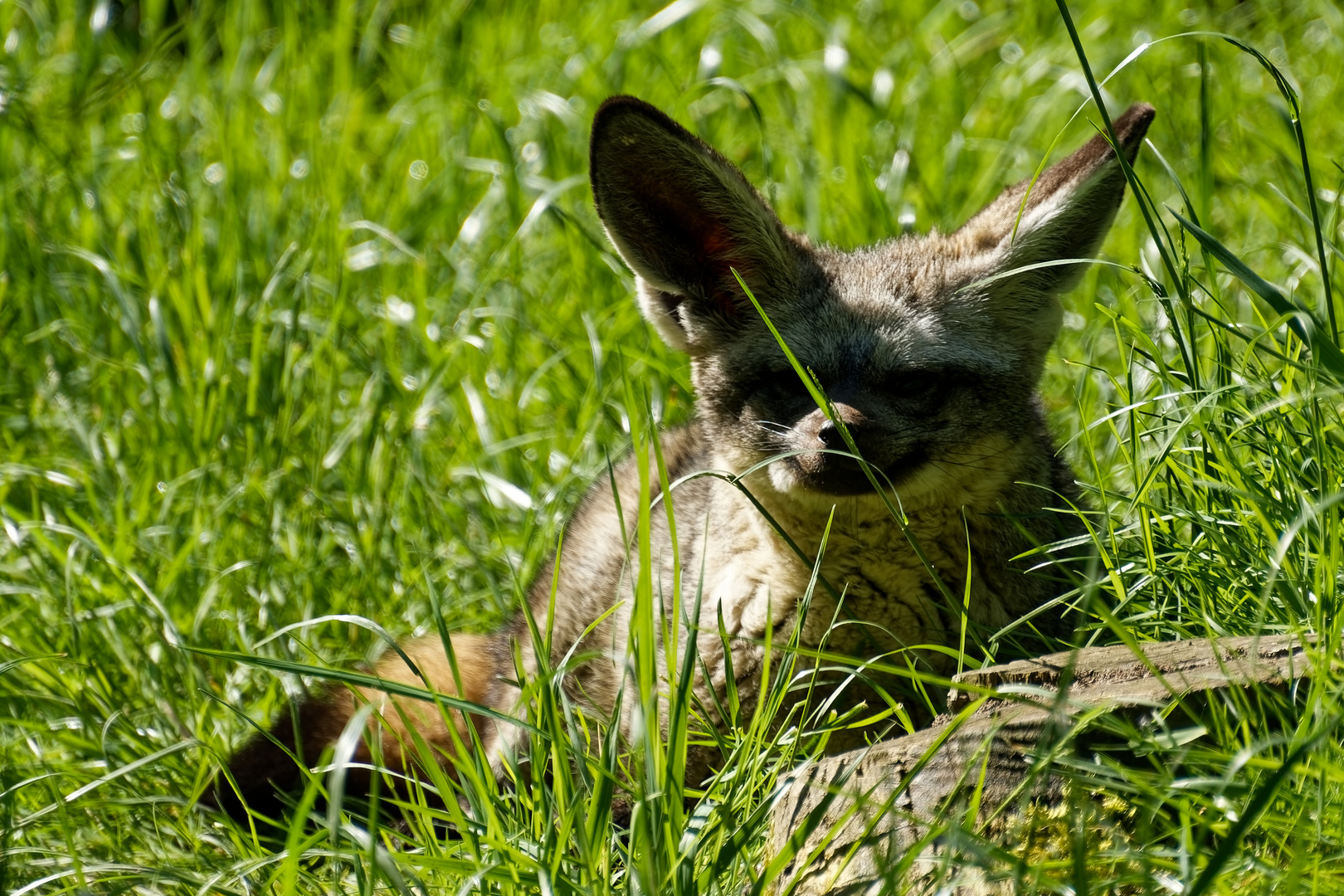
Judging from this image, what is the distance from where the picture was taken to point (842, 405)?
2693mm

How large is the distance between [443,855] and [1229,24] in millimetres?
5523

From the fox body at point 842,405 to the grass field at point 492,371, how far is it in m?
0.20

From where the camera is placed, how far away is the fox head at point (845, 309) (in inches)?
108

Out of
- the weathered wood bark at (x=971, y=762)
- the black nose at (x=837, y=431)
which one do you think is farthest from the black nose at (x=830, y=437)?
the weathered wood bark at (x=971, y=762)

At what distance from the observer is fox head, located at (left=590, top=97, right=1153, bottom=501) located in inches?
108

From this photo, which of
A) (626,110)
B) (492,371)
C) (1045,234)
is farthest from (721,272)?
(492,371)

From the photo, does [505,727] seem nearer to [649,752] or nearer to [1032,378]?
[649,752]

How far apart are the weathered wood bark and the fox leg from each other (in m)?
0.97

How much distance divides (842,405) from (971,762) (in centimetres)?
110

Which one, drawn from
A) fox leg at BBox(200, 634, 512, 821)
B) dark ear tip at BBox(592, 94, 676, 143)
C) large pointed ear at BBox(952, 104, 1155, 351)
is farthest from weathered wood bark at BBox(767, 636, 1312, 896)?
dark ear tip at BBox(592, 94, 676, 143)

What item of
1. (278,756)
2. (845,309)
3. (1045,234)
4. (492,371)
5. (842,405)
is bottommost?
(278,756)

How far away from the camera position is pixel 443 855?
203 cm

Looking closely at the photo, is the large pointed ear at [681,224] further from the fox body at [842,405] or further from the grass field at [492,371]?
the grass field at [492,371]

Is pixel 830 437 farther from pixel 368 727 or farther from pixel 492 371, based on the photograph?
pixel 492 371
